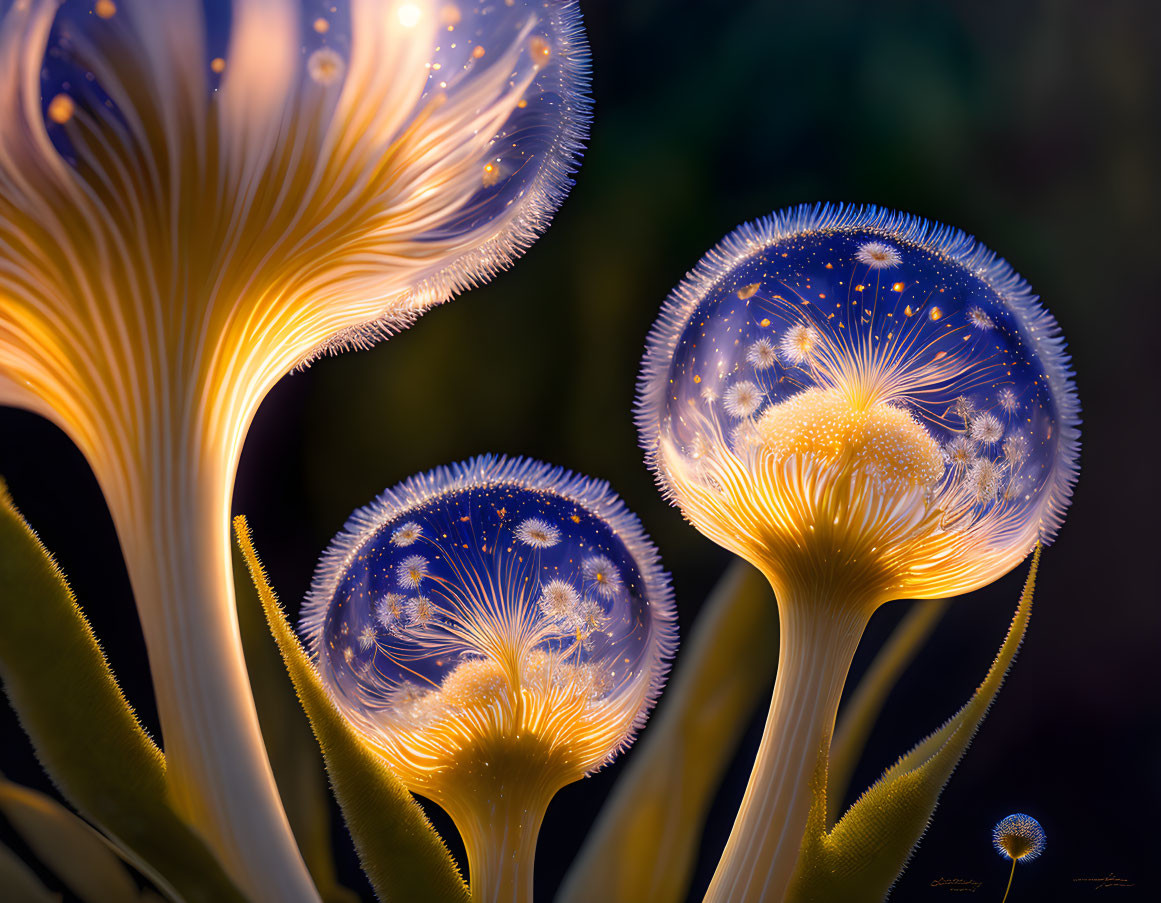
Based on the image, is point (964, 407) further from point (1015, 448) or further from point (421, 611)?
point (421, 611)

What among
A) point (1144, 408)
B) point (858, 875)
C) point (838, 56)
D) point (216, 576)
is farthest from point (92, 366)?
point (1144, 408)

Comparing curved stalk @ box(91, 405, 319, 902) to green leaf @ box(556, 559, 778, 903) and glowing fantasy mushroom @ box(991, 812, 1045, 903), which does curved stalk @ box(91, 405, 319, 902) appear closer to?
green leaf @ box(556, 559, 778, 903)

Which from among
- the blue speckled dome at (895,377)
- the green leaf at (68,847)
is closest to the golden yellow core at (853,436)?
the blue speckled dome at (895,377)

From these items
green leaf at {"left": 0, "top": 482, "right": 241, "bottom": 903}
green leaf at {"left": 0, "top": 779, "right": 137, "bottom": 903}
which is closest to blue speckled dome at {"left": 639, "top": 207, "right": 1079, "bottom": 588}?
green leaf at {"left": 0, "top": 482, "right": 241, "bottom": 903}

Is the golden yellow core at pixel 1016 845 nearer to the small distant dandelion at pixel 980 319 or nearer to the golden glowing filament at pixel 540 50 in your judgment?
the small distant dandelion at pixel 980 319

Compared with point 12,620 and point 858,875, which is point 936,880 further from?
point 12,620
